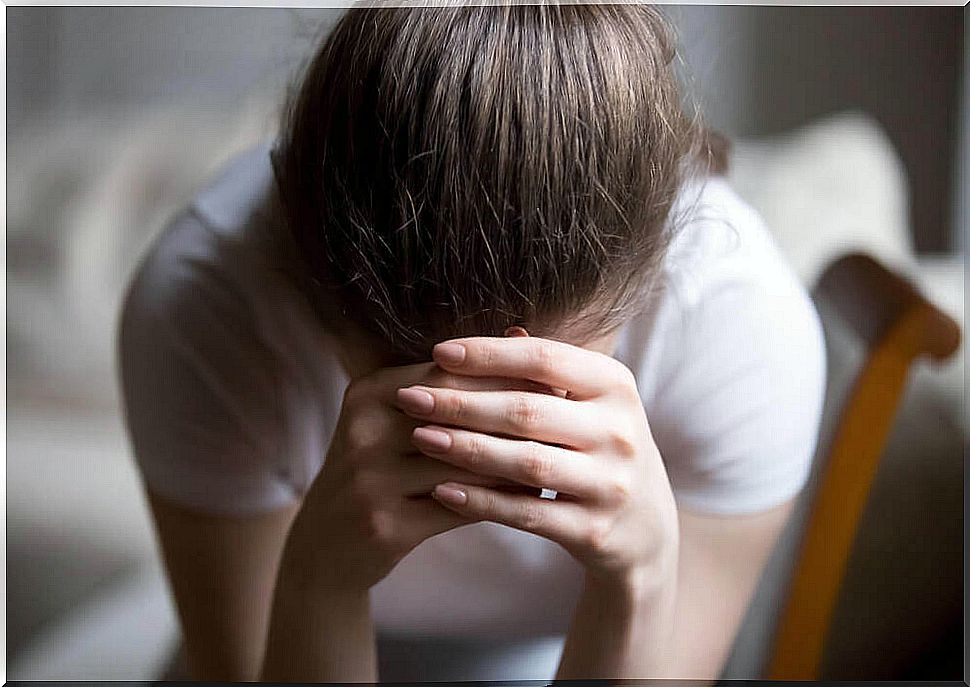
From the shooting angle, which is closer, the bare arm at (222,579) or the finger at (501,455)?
the finger at (501,455)

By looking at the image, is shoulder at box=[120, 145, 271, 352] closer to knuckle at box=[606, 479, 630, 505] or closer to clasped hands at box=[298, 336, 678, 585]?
clasped hands at box=[298, 336, 678, 585]

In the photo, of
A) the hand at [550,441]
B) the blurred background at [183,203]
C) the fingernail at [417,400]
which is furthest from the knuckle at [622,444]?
the blurred background at [183,203]

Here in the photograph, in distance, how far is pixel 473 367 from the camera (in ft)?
1.69

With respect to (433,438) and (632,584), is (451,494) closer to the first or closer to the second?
(433,438)

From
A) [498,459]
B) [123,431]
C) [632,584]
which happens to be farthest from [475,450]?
[123,431]

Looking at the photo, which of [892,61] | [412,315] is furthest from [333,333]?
[892,61]

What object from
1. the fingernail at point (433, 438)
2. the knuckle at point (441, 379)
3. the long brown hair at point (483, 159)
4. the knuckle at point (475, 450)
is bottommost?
the knuckle at point (475, 450)

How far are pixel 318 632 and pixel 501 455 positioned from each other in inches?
7.7

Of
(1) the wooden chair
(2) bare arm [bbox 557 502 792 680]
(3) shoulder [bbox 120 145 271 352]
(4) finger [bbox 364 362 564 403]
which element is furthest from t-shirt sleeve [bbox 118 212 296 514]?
(1) the wooden chair

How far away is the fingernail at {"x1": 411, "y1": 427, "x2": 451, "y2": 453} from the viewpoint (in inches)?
20.4

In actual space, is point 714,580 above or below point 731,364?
below

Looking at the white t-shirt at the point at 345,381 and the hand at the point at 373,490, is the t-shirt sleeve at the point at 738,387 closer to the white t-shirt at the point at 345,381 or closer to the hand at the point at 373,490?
the white t-shirt at the point at 345,381

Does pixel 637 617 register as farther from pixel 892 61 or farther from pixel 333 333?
pixel 892 61

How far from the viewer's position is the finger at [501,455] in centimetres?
52
